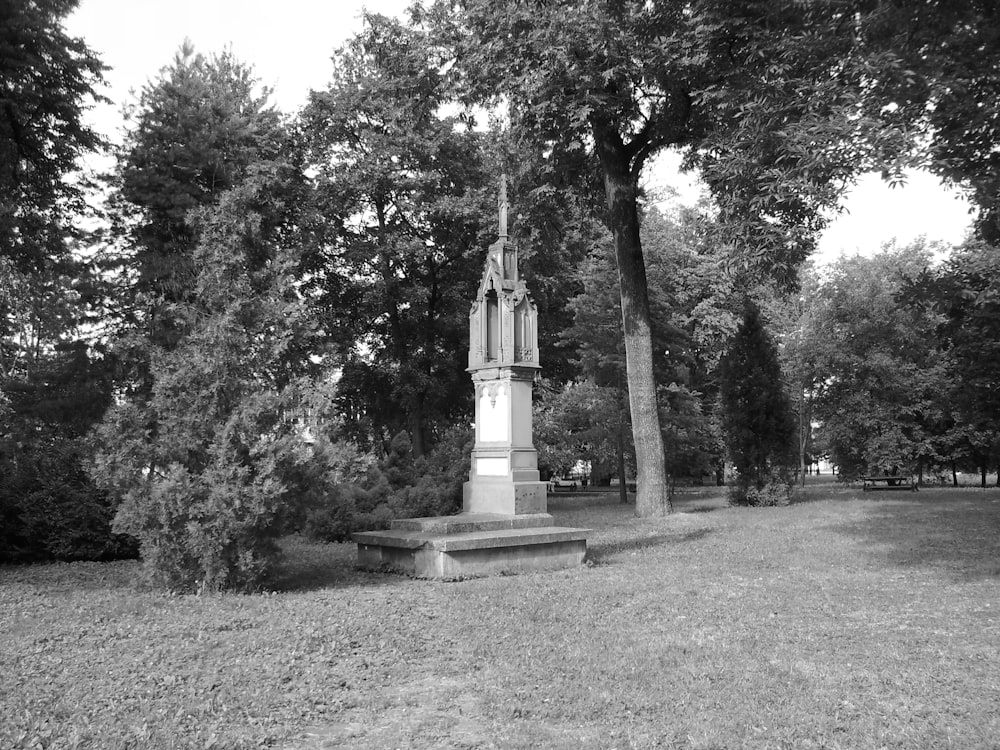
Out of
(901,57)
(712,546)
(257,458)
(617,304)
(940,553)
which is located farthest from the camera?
(617,304)

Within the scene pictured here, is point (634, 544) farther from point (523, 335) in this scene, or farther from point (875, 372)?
point (875, 372)

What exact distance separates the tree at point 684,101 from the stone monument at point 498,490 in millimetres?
3676

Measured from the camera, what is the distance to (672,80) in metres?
16.1

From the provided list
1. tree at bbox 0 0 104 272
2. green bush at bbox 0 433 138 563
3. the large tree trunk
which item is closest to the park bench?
the large tree trunk

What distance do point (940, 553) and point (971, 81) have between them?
23.6 ft

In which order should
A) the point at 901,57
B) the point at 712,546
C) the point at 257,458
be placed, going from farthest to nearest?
the point at 712,546, the point at 257,458, the point at 901,57

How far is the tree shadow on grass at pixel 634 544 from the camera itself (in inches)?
474

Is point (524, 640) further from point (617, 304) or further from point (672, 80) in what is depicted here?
point (617, 304)

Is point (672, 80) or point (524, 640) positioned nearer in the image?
point (524, 640)

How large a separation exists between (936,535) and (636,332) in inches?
307

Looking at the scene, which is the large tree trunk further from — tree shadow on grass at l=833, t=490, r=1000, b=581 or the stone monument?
the stone monument

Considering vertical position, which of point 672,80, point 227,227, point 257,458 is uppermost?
point 672,80

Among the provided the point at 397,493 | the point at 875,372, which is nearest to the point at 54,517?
the point at 397,493

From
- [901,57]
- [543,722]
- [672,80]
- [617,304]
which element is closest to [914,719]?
[543,722]
